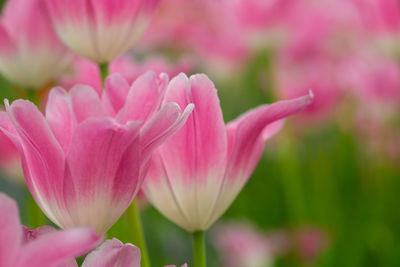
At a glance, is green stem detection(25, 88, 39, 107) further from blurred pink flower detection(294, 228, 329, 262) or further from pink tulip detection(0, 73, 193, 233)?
blurred pink flower detection(294, 228, 329, 262)

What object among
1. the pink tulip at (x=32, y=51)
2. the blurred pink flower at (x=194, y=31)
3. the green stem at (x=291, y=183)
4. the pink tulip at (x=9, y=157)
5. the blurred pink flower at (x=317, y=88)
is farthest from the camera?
the blurred pink flower at (x=194, y=31)

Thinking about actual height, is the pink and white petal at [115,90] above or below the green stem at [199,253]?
above

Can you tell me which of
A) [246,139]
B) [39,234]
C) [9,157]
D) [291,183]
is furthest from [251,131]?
[291,183]

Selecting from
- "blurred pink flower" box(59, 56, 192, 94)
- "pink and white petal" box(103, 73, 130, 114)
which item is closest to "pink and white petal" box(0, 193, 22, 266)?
"pink and white petal" box(103, 73, 130, 114)

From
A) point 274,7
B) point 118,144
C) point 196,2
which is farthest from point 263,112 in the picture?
point 196,2

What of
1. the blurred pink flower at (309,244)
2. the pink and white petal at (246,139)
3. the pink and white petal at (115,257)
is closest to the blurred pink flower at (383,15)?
the blurred pink flower at (309,244)

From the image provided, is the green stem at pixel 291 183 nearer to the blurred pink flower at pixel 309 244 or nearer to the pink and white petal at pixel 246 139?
the blurred pink flower at pixel 309 244

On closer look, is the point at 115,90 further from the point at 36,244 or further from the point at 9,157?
the point at 9,157

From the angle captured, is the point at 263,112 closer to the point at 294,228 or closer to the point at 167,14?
the point at 294,228

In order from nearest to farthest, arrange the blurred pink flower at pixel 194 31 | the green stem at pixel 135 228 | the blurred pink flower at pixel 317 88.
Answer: the green stem at pixel 135 228, the blurred pink flower at pixel 317 88, the blurred pink flower at pixel 194 31
